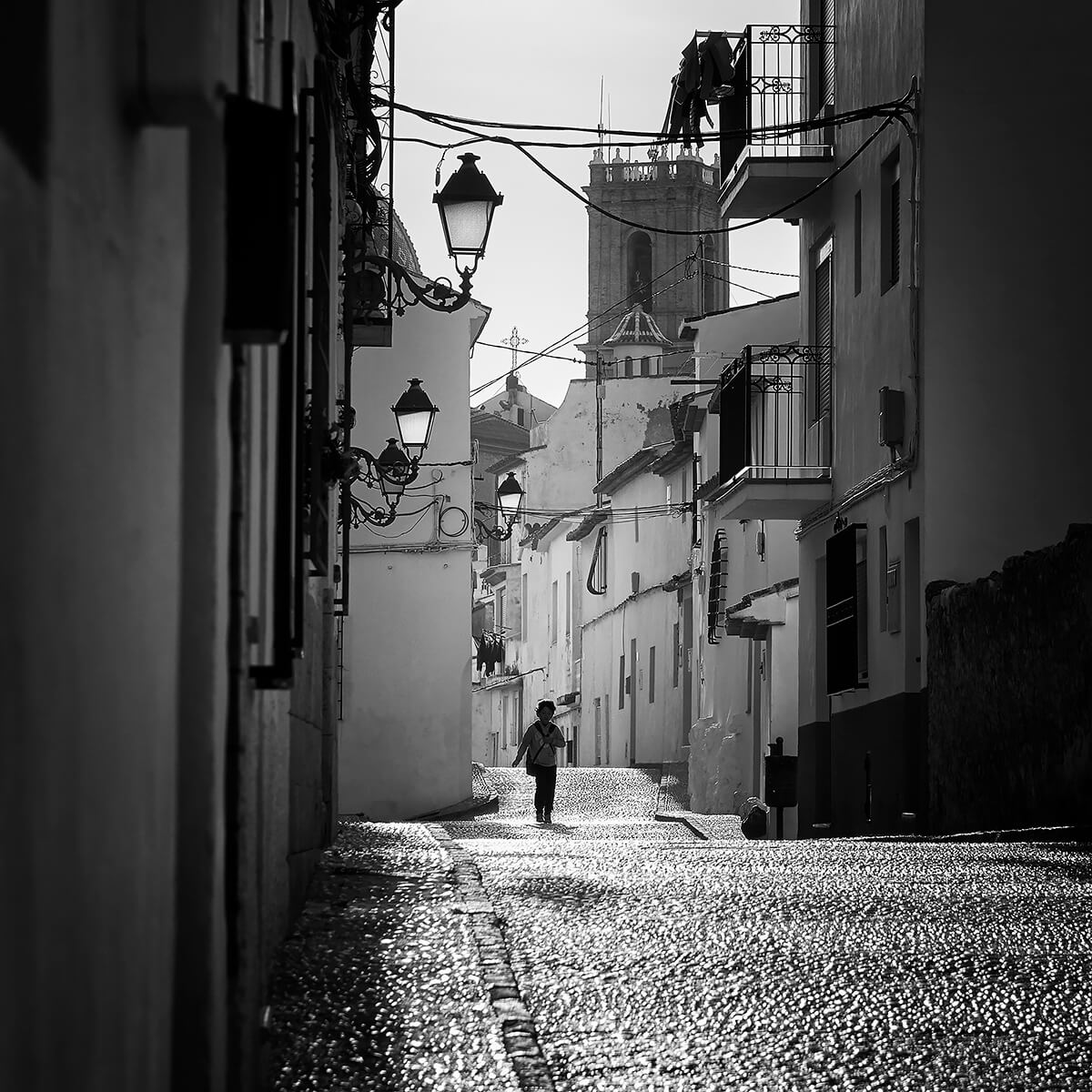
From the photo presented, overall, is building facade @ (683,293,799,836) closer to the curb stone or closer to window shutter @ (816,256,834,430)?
window shutter @ (816,256,834,430)

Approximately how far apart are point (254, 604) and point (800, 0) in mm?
17934

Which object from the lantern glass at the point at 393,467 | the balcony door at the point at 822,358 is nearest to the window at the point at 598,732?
the balcony door at the point at 822,358

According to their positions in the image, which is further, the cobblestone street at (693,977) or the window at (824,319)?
the window at (824,319)

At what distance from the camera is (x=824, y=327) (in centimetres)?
2053

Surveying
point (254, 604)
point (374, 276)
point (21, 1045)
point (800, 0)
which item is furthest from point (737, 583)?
point (21, 1045)

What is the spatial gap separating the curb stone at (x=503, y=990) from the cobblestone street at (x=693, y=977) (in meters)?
0.01

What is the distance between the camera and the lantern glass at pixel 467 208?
13.0 m

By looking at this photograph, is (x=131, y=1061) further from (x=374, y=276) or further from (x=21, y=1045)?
(x=374, y=276)

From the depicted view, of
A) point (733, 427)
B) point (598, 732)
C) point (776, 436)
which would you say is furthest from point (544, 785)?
point (598, 732)

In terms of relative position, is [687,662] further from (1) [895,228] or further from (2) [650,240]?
(2) [650,240]

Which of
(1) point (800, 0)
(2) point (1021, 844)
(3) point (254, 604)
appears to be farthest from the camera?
(1) point (800, 0)

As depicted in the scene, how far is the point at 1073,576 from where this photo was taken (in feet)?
36.4

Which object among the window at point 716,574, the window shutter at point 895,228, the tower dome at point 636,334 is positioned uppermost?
the tower dome at point 636,334

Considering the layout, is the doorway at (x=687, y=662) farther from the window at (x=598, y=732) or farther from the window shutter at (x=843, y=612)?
the window shutter at (x=843, y=612)
